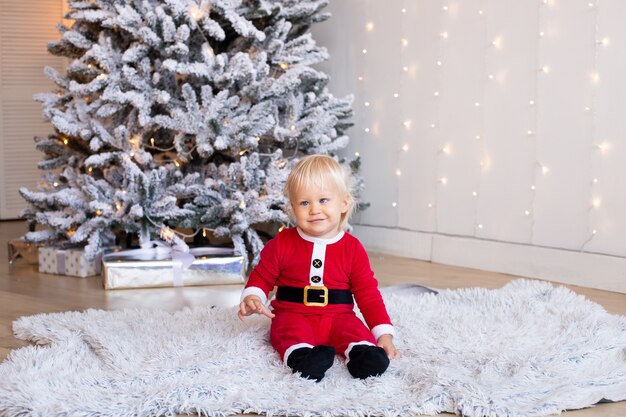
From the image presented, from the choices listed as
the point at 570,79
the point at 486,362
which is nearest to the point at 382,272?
the point at 570,79

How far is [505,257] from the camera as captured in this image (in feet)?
9.71

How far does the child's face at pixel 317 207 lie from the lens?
1751 mm

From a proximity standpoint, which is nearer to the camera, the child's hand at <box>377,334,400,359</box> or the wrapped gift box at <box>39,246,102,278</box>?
the child's hand at <box>377,334,400,359</box>

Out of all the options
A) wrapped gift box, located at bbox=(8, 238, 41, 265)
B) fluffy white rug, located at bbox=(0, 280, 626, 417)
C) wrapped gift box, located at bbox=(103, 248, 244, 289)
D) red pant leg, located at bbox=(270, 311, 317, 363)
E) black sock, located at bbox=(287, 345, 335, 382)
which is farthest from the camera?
wrapped gift box, located at bbox=(8, 238, 41, 265)

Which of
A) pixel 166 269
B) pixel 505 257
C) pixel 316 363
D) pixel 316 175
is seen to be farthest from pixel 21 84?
pixel 316 363

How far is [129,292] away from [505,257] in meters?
1.34

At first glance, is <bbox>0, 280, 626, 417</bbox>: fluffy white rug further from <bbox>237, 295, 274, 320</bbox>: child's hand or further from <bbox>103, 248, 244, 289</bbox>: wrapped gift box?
<bbox>103, 248, 244, 289</bbox>: wrapped gift box

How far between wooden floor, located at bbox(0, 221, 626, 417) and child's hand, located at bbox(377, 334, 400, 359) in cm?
83

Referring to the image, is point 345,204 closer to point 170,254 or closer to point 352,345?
point 352,345

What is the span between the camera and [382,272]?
9.87 ft

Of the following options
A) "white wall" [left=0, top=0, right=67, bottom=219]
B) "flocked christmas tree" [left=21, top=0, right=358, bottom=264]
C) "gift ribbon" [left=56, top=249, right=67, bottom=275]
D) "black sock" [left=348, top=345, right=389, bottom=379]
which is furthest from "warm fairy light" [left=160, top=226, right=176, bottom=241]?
"white wall" [left=0, top=0, right=67, bottom=219]

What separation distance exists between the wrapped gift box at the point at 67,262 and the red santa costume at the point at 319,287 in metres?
1.27

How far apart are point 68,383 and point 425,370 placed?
67 cm

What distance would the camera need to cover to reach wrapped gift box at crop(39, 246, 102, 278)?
290 centimetres
